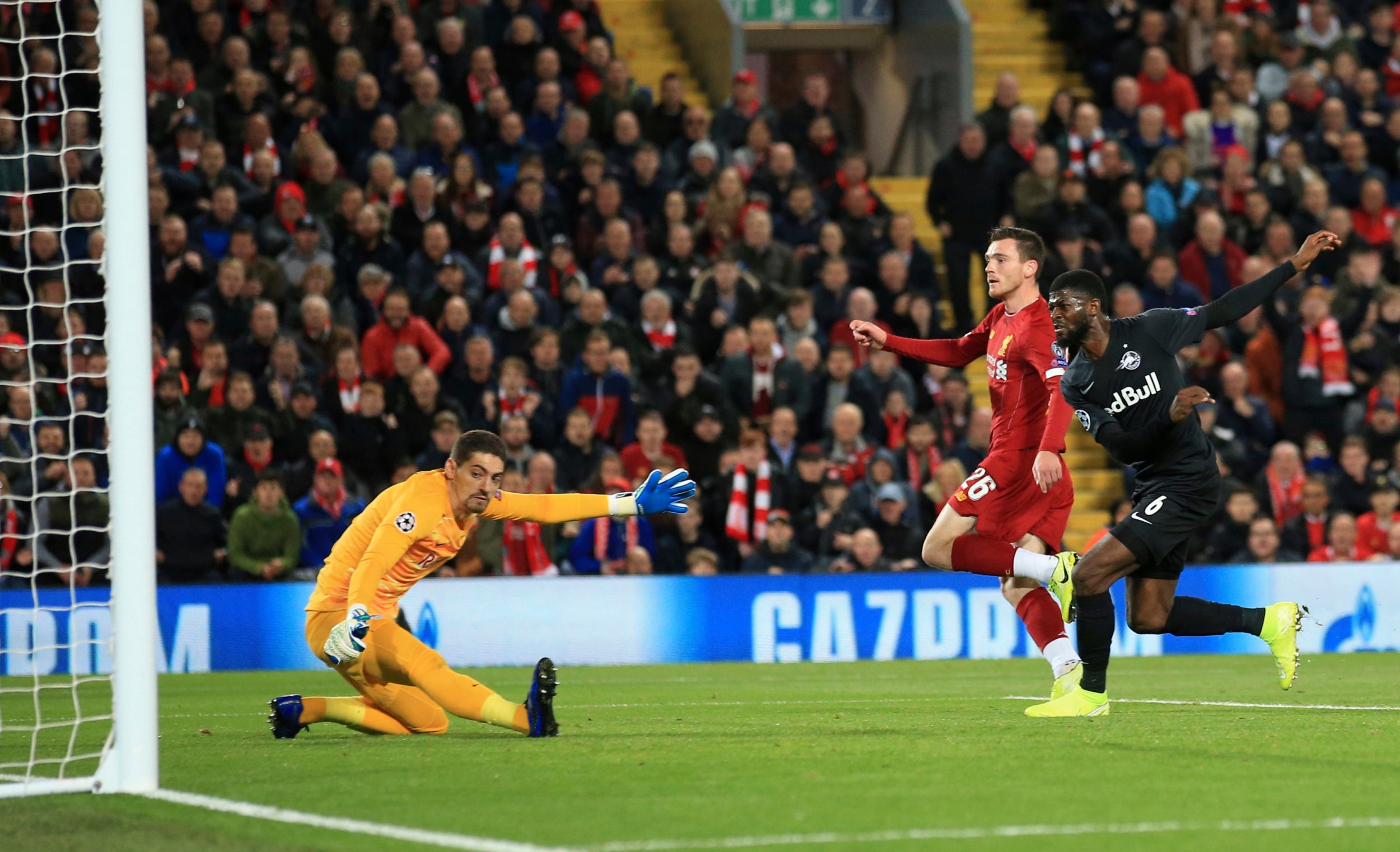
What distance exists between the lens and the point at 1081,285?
826 centimetres

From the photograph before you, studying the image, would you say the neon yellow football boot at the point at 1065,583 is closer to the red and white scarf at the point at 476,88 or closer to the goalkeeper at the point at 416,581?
the goalkeeper at the point at 416,581

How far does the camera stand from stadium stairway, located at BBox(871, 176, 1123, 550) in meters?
18.2

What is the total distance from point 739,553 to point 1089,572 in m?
7.56

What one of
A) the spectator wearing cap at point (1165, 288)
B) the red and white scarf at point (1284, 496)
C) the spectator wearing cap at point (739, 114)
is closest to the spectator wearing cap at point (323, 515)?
the spectator wearing cap at point (739, 114)

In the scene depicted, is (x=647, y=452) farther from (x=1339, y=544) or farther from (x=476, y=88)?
(x=1339, y=544)

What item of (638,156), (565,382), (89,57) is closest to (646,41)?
(638,156)

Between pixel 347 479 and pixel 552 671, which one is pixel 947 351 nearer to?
pixel 552 671

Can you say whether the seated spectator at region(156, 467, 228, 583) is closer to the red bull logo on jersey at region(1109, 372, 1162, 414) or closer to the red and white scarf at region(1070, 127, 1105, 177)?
the red bull logo on jersey at region(1109, 372, 1162, 414)

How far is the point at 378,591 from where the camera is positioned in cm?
832

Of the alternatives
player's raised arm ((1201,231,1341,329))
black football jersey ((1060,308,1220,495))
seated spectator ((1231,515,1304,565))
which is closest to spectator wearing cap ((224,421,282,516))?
seated spectator ((1231,515,1304,565))

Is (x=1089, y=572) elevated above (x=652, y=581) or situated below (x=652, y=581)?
above

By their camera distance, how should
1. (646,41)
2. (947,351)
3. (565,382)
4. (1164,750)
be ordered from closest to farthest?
(1164,750) → (947,351) → (565,382) → (646,41)

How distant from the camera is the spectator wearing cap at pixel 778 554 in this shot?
15.6m

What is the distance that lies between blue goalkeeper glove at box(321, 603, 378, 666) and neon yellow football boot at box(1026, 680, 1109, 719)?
3.08 m
